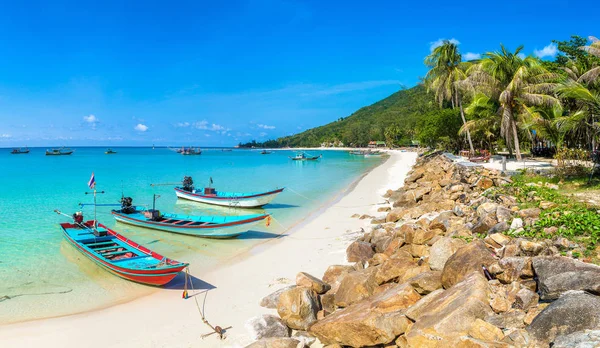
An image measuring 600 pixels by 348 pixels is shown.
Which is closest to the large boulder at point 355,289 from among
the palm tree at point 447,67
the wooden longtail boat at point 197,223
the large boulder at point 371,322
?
the large boulder at point 371,322

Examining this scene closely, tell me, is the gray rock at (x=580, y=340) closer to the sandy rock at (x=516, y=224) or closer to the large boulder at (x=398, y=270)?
the large boulder at (x=398, y=270)

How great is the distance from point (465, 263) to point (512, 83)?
68.3 ft

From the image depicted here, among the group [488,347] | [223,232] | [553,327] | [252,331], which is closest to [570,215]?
[553,327]

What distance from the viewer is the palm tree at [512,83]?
22339 millimetres

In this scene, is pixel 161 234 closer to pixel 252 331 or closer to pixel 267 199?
pixel 267 199

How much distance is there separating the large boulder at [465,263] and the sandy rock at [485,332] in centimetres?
146

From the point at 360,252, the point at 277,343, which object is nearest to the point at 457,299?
the point at 277,343

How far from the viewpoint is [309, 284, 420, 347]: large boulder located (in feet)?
17.6

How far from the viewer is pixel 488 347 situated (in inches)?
164

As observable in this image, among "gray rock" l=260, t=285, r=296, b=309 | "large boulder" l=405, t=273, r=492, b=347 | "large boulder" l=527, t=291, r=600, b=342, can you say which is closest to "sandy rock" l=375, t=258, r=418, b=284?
"large boulder" l=405, t=273, r=492, b=347

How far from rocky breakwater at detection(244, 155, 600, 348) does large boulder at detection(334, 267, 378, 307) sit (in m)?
0.02

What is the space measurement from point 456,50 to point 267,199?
76.2 ft

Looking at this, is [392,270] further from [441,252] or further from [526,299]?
[526,299]

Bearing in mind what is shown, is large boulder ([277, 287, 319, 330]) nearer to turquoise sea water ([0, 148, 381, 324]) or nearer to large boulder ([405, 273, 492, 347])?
large boulder ([405, 273, 492, 347])
